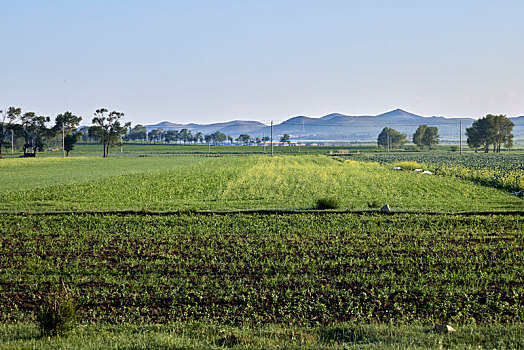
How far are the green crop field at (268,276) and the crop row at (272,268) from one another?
0.16ft

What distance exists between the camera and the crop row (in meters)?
9.58

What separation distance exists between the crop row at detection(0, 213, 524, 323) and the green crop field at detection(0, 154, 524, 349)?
48 mm

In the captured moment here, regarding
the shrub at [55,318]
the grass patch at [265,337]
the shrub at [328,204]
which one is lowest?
the grass patch at [265,337]

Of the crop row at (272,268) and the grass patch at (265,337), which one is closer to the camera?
the grass patch at (265,337)

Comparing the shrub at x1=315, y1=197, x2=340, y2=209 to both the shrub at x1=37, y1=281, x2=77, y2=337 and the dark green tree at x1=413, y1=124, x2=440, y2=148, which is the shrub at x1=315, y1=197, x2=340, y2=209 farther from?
the dark green tree at x1=413, y1=124, x2=440, y2=148

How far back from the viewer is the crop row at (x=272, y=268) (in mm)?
9578

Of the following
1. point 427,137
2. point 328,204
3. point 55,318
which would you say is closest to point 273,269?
point 55,318

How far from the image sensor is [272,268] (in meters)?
12.5

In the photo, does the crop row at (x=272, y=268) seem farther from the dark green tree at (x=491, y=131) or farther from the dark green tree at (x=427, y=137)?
the dark green tree at (x=427, y=137)

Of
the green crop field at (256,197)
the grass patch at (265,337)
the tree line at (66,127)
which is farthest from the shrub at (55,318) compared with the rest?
the tree line at (66,127)

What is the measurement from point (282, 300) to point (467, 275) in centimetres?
462

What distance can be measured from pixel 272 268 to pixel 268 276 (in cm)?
77

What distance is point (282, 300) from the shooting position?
1009 cm

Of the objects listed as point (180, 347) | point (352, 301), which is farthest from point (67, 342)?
point (352, 301)
